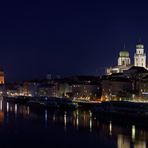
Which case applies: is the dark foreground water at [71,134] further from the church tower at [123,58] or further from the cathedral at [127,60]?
the church tower at [123,58]

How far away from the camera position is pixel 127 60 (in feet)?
159

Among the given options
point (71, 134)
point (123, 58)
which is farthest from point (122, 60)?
point (71, 134)

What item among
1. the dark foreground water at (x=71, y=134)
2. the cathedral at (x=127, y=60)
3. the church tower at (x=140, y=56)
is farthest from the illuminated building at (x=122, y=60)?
the dark foreground water at (x=71, y=134)

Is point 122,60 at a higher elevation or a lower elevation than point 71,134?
higher

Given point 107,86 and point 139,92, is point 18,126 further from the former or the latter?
point 107,86

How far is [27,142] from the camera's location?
51.1 feet

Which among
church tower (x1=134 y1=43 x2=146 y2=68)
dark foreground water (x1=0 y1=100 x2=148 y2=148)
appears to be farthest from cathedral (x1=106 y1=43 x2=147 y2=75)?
dark foreground water (x1=0 y1=100 x2=148 y2=148)

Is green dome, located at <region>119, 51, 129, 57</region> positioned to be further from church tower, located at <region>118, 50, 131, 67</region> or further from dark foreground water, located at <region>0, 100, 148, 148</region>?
dark foreground water, located at <region>0, 100, 148, 148</region>

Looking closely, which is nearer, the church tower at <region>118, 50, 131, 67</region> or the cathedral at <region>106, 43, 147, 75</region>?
the cathedral at <region>106, 43, 147, 75</region>

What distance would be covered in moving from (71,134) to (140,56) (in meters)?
29.0

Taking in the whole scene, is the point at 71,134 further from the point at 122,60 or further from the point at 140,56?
the point at 122,60

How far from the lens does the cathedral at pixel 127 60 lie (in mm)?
44753

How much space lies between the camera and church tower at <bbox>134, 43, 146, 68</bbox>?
44.7 meters

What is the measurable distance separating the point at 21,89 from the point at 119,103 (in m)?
32.7
